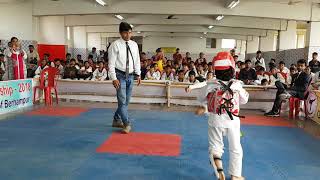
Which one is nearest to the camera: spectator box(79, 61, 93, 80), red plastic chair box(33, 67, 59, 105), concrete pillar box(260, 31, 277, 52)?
red plastic chair box(33, 67, 59, 105)

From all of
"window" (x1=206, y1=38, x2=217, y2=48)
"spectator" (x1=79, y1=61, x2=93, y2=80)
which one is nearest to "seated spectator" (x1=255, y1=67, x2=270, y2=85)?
"spectator" (x1=79, y1=61, x2=93, y2=80)

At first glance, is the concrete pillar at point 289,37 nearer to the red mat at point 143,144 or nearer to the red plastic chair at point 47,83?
the red plastic chair at point 47,83

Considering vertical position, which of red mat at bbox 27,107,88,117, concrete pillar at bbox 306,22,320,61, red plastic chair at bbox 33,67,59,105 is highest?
concrete pillar at bbox 306,22,320,61

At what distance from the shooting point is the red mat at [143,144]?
425 centimetres

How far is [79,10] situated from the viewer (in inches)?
460

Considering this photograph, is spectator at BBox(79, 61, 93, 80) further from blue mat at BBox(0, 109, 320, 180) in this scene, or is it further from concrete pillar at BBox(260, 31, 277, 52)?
concrete pillar at BBox(260, 31, 277, 52)

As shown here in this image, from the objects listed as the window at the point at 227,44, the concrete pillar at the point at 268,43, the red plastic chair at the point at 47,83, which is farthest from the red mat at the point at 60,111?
the window at the point at 227,44

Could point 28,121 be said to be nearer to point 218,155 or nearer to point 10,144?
point 10,144

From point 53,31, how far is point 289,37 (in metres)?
12.1

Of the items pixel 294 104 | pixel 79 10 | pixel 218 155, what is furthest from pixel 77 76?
pixel 218 155

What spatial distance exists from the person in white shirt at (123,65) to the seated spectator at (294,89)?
4058 millimetres

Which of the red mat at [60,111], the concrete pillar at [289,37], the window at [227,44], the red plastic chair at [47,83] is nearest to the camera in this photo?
the red mat at [60,111]

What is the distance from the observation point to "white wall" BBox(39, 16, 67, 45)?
14625 mm

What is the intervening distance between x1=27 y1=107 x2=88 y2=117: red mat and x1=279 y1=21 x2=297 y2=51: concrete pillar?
40.0ft
